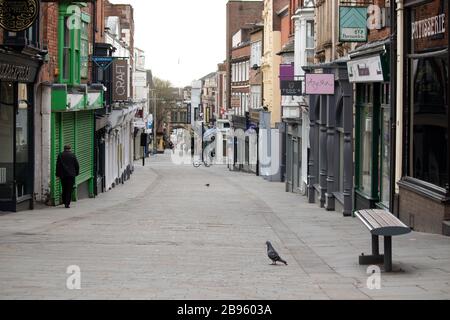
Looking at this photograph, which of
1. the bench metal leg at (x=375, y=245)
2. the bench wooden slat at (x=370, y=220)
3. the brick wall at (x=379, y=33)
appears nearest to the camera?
the bench wooden slat at (x=370, y=220)

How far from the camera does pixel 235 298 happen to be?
403 inches

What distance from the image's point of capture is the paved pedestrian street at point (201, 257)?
10891mm

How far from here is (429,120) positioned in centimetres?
1705

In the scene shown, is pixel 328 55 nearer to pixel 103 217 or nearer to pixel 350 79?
pixel 350 79

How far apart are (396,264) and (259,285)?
251cm

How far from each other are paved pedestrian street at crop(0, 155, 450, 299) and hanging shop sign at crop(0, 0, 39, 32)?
4.29m

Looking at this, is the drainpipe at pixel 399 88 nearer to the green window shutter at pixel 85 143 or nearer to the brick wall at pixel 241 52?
the green window shutter at pixel 85 143

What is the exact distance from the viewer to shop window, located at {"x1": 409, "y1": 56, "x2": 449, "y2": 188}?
53.1 ft

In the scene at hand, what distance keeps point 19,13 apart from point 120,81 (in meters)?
21.5

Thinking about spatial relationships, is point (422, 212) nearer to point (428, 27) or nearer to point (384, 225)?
point (428, 27)

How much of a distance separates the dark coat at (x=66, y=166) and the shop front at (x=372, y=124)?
7.85 m

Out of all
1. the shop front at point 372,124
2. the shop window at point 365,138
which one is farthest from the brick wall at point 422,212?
the shop window at point 365,138

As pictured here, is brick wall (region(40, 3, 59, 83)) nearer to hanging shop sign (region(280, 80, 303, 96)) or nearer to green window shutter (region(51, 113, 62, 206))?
green window shutter (region(51, 113, 62, 206))
